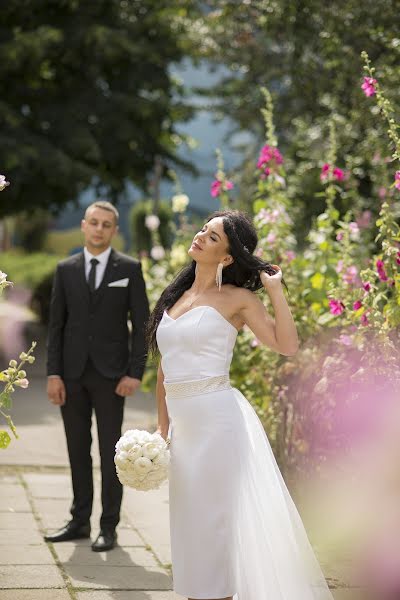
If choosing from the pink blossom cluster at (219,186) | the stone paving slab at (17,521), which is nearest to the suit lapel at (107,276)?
the stone paving slab at (17,521)

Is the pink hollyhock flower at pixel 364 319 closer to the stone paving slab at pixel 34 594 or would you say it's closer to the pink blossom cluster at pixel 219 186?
the stone paving slab at pixel 34 594

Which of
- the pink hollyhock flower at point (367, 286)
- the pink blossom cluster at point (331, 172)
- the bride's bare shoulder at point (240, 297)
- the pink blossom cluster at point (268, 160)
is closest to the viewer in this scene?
the bride's bare shoulder at point (240, 297)

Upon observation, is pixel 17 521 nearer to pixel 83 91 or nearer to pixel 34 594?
pixel 34 594

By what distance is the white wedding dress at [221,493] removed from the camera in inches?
163

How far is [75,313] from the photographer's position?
20.6ft

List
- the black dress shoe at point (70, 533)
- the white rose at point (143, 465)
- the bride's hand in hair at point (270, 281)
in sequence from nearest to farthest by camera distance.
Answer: the white rose at point (143, 465), the bride's hand in hair at point (270, 281), the black dress shoe at point (70, 533)

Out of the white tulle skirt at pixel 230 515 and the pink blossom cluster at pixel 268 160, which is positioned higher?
the pink blossom cluster at pixel 268 160

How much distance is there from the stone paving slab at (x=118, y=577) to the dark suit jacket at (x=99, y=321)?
45.4 inches

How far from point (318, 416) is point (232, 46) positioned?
34.5ft

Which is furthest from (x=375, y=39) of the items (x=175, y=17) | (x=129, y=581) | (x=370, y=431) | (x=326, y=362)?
(x=175, y=17)

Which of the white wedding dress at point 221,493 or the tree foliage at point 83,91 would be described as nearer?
the white wedding dress at point 221,493

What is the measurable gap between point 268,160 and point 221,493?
414 centimetres

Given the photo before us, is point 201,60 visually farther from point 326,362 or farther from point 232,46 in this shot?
point 326,362

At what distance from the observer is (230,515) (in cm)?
418
